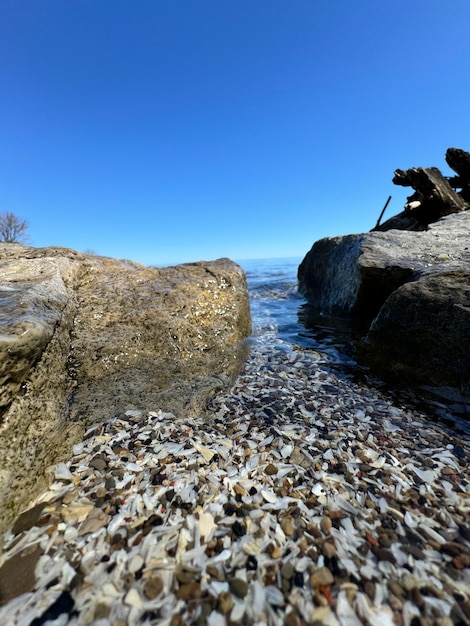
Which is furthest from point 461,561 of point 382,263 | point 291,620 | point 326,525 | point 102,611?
point 382,263

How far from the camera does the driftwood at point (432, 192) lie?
13.1 meters

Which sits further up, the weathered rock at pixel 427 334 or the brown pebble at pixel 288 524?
the weathered rock at pixel 427 334

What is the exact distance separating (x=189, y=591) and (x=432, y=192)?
16538 millimetres

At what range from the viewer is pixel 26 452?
263 cm

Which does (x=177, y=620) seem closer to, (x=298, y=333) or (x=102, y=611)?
(x=102, y=611)

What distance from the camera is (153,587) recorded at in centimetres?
186

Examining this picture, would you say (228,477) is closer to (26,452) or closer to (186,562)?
(186,562)

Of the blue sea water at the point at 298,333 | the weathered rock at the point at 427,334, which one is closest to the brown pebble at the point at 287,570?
the weathered rock at the point at 427,334

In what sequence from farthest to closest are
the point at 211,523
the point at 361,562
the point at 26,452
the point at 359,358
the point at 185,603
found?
1. the point at 359,358
2. the point at 26,452
3. the point at 211,523
4. the point at 361,562
5. the point at 185,603

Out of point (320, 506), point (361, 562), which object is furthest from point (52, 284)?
point (361, 562)

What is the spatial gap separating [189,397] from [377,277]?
5859mm

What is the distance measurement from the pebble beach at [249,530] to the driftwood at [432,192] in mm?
13742

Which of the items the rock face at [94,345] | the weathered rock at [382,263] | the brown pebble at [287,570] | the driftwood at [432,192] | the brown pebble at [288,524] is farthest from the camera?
the driftwood at [432,192]

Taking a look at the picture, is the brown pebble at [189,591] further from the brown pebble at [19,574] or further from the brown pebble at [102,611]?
the brown pebble at [19,574]
